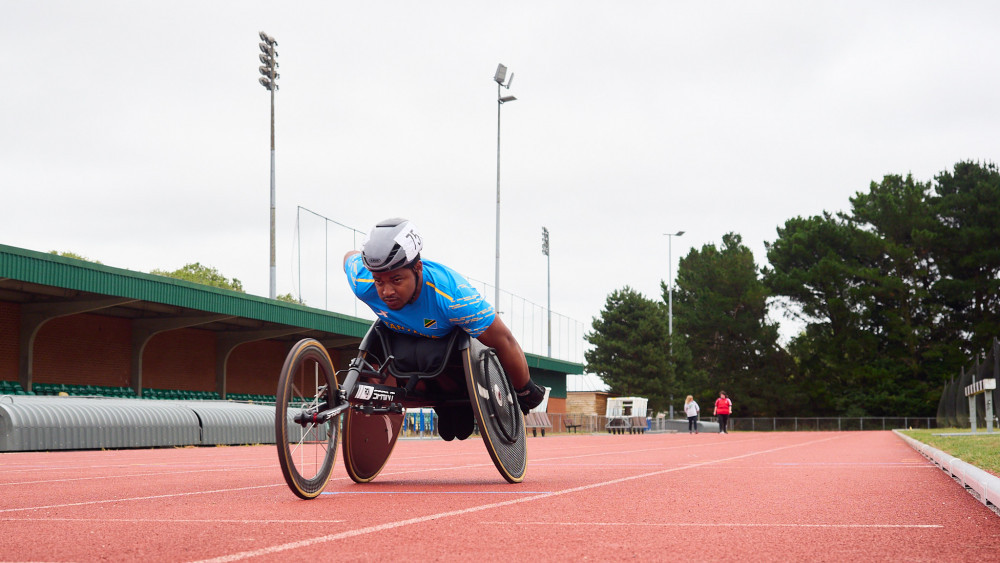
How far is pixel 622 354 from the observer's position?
85.6 metres

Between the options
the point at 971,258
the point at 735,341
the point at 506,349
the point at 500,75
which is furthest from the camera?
the point at 735,341

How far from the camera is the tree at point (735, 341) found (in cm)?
7662

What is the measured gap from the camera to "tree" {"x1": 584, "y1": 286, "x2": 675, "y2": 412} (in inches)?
3214

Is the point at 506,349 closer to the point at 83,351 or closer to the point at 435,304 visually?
the point at 435,304

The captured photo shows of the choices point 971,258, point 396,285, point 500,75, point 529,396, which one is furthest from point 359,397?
point 971,258

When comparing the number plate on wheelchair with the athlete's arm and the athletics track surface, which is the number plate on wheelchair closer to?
the athletics track surface

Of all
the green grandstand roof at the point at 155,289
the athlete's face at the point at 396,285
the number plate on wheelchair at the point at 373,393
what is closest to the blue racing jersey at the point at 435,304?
the athlete's face at the point at 396,285

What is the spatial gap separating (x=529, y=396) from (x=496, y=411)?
741 mm

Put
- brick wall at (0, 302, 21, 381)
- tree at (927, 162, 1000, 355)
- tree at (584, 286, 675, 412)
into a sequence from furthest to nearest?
tree at (584, 286, 675, 412), tree at (927, 162, 1000, 355), brick wall at (0, 302, 21, 381)

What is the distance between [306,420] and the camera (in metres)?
5.88

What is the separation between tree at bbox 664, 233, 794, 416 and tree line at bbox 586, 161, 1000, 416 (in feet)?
0.36

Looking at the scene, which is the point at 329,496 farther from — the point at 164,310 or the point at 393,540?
the point at 164,310

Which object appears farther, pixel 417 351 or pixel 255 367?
pixel 255 367

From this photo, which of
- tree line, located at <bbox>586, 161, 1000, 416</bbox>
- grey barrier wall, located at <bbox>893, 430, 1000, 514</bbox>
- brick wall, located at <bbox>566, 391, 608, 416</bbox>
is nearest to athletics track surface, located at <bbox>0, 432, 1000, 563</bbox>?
grey barrier wall, located at <bbox>893, 430, 1000, 514</bbox>
